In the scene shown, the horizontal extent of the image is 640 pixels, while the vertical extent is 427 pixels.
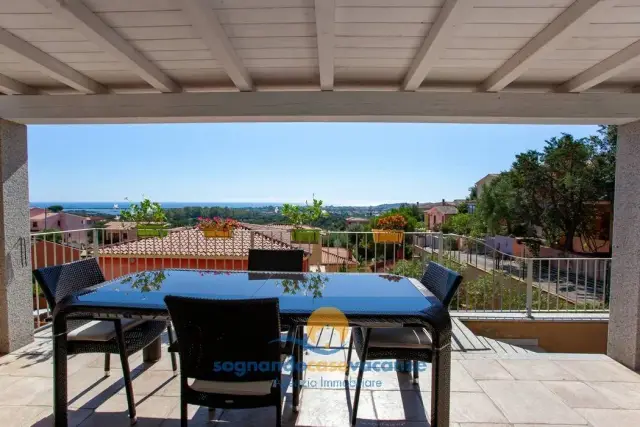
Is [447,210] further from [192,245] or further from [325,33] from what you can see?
[325,33]

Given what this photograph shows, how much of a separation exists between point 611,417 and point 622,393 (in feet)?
1.50

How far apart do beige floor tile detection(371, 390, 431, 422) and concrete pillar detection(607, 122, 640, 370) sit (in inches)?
77.6

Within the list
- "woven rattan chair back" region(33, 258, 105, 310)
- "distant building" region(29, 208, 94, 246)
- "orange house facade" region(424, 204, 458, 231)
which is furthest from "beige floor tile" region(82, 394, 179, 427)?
"orange house facade" region(424, 204, 458, 231)

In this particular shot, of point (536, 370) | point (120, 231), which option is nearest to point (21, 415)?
point (120, 231)

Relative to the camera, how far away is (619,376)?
2869mm

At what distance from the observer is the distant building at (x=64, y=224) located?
4039 mm

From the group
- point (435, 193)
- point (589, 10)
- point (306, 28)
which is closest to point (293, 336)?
point (306, 28)

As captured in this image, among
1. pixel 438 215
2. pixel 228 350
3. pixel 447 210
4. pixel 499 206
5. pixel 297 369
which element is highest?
pixel 499 206

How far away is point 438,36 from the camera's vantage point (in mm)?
1903

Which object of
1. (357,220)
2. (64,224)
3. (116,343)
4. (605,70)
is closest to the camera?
(116,343)

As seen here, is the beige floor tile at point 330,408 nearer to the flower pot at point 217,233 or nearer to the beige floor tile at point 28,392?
the beige floor tile at point 28,392

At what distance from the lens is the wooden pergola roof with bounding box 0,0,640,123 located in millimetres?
1764

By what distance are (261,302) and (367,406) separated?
1.30m

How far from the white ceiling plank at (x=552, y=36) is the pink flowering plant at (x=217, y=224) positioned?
353 cm
